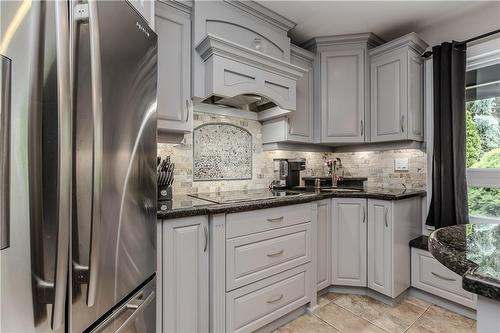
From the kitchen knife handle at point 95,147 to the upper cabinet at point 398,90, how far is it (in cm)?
234

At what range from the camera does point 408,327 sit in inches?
71.3

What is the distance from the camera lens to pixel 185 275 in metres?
1.41

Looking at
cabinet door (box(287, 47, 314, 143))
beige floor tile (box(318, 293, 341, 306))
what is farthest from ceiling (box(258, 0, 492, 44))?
beige floor tile (box(318, 293, 341, 306))

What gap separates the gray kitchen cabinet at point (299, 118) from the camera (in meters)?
2.37

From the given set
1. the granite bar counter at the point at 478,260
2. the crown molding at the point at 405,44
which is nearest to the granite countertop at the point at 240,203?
the granite bar counter at the point at 478,260

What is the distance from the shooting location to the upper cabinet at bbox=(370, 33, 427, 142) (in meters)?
2.27

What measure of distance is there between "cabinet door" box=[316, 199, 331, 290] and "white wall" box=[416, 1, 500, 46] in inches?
73.0

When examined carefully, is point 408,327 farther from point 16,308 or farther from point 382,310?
point 16,308

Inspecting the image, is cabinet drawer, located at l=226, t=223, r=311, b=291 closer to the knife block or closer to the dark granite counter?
the knife block

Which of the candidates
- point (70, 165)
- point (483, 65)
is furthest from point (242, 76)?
point (483, 65)

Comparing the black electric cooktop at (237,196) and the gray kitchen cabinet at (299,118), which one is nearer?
the black electric cooktop at (237,196)

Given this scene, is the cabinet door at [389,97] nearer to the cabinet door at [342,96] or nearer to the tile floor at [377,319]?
the cabinet door at [342,96]

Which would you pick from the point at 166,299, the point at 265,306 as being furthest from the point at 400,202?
the point at 166,299

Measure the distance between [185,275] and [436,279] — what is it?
200 centimetres
